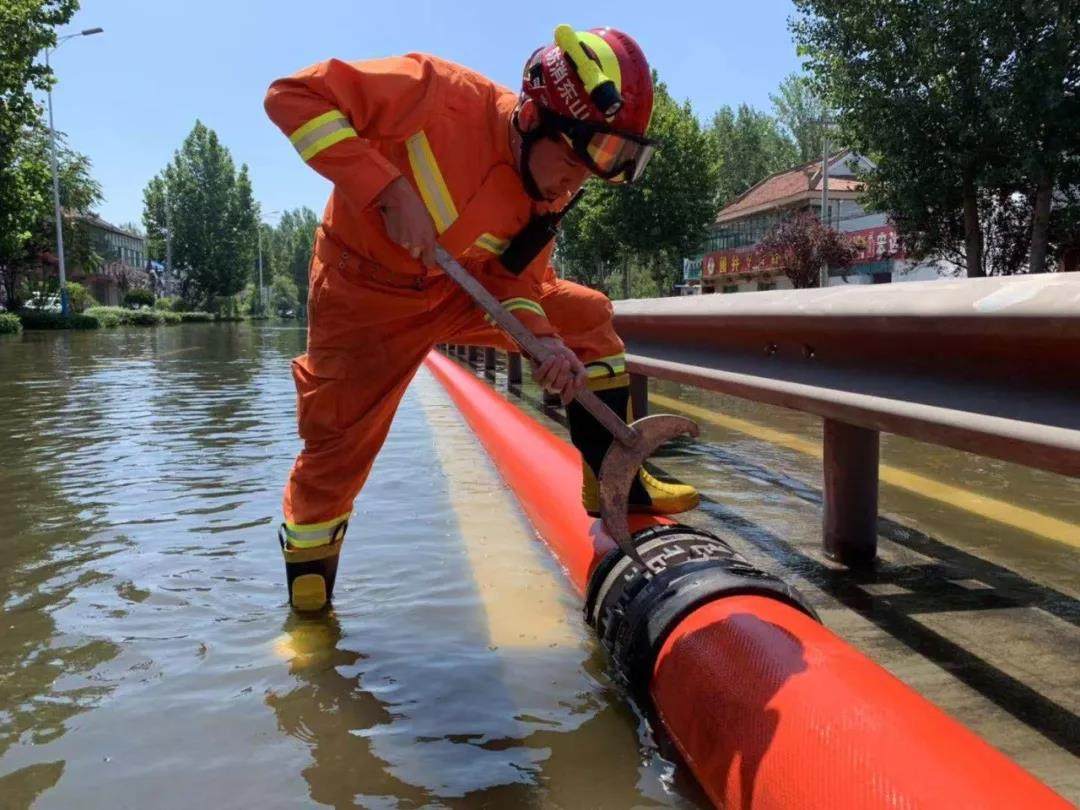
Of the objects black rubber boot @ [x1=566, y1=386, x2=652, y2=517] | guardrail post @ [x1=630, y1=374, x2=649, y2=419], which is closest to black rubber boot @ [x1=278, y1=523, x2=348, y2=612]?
black rubber boot @ [x1=566, y1=386, x2=652, y2=517]

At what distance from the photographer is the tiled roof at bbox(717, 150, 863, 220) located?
1867 inches

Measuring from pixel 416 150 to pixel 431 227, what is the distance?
0.28m

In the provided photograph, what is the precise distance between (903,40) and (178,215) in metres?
75.7

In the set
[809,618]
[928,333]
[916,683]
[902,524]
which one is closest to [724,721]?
[809,618]

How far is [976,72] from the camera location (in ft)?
65.7

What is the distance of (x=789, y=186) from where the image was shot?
50.3 m

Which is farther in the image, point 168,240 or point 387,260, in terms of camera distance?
point 168,240

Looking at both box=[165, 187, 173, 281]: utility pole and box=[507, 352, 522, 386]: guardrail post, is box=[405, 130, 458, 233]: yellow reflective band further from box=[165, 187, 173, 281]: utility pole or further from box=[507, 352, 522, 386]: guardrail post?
box=[165, 187, 173, 281]: utility pole

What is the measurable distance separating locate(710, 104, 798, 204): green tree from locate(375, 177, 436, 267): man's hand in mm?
78965

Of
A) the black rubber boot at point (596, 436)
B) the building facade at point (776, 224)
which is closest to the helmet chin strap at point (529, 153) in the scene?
the black rubber boot at point (596, 436)

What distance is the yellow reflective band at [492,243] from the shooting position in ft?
9.44

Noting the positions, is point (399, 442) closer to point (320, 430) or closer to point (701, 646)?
point (320, 430)

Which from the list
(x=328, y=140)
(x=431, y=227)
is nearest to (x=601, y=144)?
(x=431, y=227)

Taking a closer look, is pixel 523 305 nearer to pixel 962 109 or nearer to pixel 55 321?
pixel 962 109
